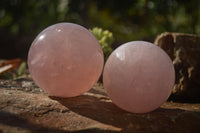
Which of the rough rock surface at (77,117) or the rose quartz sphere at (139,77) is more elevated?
the rose quartz sphere at (139,77)

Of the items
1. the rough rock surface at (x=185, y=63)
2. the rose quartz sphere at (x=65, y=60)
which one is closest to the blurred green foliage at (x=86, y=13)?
the rough rock surface at (x=185, y=63)

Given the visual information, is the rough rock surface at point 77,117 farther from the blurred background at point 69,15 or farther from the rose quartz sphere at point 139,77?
the blurred background at point 69,15

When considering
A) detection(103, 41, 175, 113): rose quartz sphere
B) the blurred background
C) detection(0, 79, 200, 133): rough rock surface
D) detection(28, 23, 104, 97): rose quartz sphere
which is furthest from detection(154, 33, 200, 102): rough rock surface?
the blurred background

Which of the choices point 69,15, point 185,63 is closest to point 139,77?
point 185,63

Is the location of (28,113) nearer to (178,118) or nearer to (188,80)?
(178,118)

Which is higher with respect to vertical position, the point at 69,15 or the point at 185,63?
the point at 69,15

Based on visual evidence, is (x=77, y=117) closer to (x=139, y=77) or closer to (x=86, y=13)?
(x=139, y=77)

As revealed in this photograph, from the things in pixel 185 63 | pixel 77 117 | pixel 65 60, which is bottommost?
pixel 77 117
